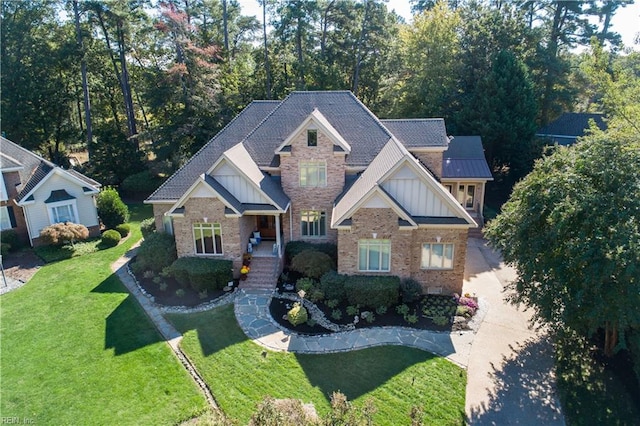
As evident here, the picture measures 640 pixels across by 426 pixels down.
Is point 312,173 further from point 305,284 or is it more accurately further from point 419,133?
point 419,133

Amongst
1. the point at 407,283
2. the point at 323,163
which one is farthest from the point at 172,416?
the point at 323,163

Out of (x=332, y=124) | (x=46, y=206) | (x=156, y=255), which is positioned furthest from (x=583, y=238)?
(x=46, y=206)

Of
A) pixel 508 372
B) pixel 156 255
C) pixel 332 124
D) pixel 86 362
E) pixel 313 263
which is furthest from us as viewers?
pixel 332 124

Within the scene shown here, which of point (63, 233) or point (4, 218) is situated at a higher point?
point (4, 218)

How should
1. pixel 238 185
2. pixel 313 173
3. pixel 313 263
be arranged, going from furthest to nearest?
pixel 313 173 < pixel 238 185 < pixel 313 263

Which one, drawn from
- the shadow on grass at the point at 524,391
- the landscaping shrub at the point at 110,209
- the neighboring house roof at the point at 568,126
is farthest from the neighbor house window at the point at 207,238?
the neighboring house roof at the point at 568,126

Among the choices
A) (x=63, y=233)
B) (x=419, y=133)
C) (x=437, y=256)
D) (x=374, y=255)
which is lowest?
(x=63, y=233)

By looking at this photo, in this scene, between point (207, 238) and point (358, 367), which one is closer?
point (358, 367)

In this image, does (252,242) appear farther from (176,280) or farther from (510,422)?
(510,422)
